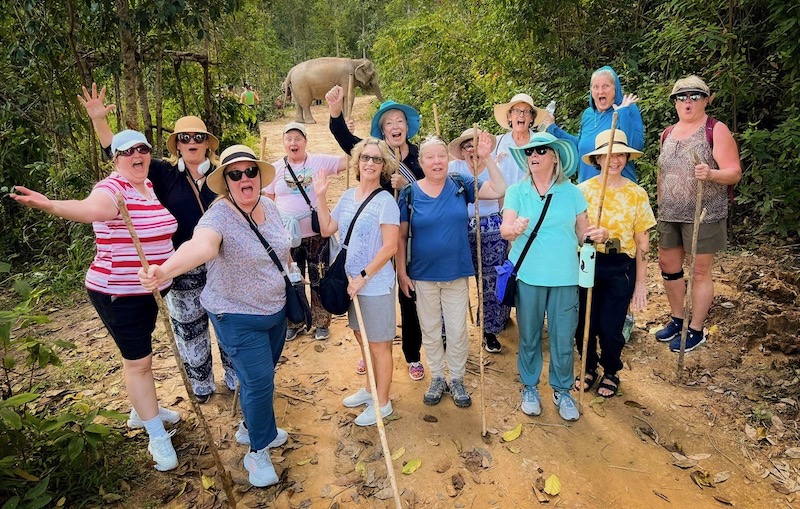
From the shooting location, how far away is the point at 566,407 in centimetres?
371

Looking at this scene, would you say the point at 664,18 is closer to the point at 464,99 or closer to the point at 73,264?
the point at 464,99

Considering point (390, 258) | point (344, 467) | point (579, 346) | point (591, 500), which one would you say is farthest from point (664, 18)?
A: point (344, 467)

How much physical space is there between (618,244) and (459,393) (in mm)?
1612

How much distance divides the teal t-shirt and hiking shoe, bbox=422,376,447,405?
1135 millimetres

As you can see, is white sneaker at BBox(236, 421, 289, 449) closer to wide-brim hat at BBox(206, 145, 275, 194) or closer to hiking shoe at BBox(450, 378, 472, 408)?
hiking shoe at BBox(450, 378, 472, 408)

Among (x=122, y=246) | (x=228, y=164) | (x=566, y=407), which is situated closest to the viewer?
(x=228, y=164)

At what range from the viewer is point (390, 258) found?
3346 millimetres

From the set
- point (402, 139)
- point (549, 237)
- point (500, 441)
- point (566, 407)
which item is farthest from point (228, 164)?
point (566, 407)

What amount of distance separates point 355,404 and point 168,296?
163cm

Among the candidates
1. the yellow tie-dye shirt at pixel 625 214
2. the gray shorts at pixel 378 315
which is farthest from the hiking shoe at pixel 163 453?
the yellow tie-dye shirt at pixel 625 214

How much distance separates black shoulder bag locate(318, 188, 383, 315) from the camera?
331cm

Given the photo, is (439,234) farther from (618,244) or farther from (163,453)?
(163,453)

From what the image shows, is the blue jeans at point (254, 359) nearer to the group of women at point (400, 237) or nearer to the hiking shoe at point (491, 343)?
the group of women at point (400, 237)

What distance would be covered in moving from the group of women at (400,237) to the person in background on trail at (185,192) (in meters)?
0.01
